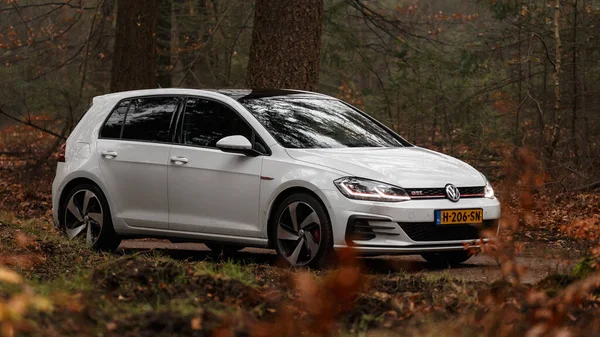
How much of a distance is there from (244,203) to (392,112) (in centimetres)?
1395

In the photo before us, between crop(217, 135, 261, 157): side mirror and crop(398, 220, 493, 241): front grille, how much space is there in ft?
5.37

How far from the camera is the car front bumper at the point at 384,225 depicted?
8.48 metres

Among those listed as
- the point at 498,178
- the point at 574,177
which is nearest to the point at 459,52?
the point at 498,178

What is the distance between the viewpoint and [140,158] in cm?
1033

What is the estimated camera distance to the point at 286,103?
33.0 feet

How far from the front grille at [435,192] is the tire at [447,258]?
709 mm

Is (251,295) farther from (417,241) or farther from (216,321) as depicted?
(417,241)

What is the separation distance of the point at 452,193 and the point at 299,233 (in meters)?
1.39

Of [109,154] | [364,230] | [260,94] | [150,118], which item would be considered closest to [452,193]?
[364,230]

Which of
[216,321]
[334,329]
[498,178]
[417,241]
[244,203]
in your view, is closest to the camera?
[216,321]

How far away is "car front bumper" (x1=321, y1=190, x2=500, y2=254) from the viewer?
8.48 metres

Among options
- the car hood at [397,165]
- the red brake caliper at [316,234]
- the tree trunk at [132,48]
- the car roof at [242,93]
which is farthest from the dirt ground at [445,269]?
the tree trunk at [132,48]

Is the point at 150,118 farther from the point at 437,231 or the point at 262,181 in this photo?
the point at 437,231

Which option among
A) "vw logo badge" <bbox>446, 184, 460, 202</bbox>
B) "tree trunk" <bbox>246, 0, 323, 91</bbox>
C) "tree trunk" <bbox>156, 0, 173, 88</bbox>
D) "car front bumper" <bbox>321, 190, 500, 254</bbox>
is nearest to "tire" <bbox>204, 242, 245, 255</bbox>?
"car front bumper" <bbox>321, 190, 500, 254</bbox>
